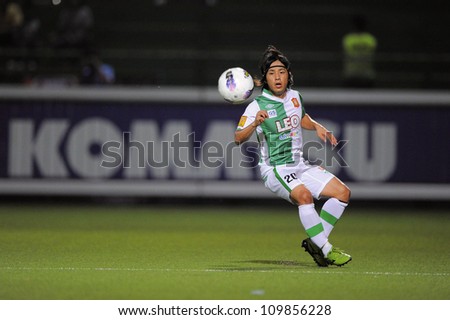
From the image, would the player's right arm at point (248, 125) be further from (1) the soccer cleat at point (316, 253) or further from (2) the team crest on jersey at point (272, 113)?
(1) the soccer cleat at point (316, 253)

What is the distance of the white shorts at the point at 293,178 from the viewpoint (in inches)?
374

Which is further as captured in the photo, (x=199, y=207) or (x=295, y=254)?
(x=199, y=207)

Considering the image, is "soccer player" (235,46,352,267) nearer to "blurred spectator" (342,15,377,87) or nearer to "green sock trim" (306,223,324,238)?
"green sock trim" (306,223,324,238)

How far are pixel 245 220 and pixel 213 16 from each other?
544cm

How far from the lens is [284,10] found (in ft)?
62.4

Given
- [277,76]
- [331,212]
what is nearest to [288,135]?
[277,76]

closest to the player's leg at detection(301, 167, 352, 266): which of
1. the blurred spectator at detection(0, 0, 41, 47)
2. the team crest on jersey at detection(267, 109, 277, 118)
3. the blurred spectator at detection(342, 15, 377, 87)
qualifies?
the team crest on jersey at detection(267, 109, 277, 118)

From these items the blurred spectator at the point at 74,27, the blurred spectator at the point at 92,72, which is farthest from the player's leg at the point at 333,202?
the blurred spectator at the point at 74,27

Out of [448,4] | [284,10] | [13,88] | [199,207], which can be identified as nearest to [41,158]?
[13,88]

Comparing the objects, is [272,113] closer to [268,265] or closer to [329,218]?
[329,218]

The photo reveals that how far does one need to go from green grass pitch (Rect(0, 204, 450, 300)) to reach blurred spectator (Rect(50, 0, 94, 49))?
10.00 feet

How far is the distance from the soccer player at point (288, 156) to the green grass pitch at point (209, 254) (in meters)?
0.49

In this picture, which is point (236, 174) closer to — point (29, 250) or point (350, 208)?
point (350, 208)

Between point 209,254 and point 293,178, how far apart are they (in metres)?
1.66
